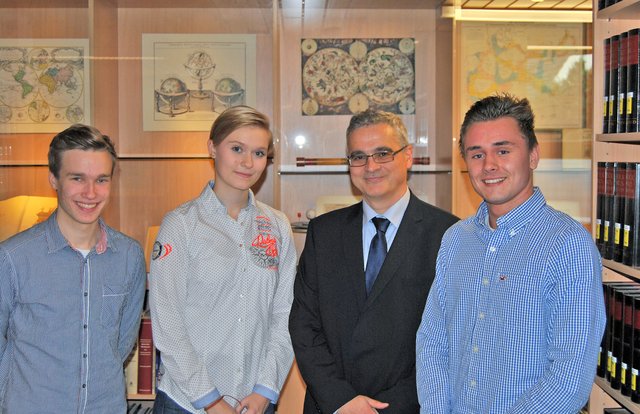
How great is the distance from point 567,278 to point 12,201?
2.80m

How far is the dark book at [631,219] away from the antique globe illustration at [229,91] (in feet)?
7.21

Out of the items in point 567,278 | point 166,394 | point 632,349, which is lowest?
point 166,394

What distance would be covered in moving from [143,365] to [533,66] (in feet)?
8.63

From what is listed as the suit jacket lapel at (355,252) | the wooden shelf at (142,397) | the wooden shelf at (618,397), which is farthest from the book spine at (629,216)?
the wooden shelf at (142,397)

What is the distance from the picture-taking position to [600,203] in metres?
2.62

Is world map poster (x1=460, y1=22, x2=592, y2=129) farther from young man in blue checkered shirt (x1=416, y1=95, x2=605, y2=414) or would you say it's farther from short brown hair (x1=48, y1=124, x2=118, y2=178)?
short brown hair (x1=48, y1=124, x2=118, y2=178)

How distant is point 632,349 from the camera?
237cm

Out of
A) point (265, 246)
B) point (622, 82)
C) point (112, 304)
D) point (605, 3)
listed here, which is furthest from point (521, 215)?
point (112, 304)

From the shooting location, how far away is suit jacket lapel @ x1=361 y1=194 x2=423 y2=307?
2.33 m

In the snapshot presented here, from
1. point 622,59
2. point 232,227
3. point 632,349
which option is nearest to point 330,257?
point 232,227

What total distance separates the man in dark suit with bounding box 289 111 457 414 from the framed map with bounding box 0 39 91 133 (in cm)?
189

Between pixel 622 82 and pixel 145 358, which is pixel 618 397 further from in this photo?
pixel 145 358

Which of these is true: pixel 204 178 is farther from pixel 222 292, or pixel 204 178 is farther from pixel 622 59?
pixel 622 59

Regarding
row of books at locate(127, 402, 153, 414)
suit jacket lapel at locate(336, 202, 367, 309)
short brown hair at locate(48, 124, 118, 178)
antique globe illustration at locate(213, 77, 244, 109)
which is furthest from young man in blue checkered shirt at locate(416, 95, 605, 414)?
antique globe illustration at locate(213, 77, 244, 109)
